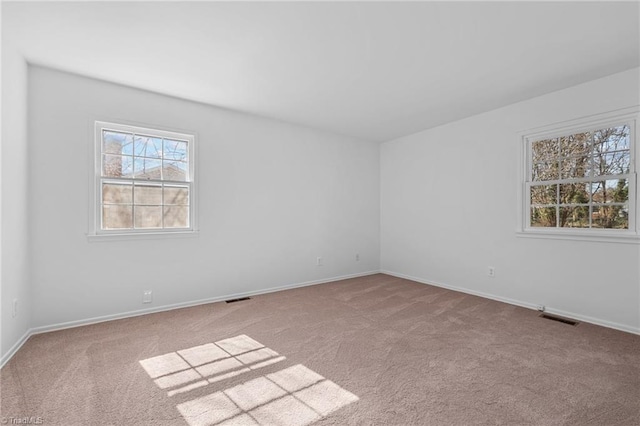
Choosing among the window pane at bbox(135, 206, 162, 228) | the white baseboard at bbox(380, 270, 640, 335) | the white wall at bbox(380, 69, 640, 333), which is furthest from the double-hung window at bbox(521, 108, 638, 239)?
the window pane at bbox(135, 206, 162, 228)

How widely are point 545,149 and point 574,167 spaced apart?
0.37 metres

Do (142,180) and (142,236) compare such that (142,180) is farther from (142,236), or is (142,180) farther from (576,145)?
(576,145)

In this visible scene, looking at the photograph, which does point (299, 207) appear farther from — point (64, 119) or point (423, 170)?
point (64, 119)

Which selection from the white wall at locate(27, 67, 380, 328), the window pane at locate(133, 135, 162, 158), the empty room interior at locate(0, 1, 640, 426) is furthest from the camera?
the window pane at locate(133, 135, 162, 158)

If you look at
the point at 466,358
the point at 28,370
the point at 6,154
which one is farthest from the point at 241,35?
the point at 466,358

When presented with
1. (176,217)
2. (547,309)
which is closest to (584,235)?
(547,309)

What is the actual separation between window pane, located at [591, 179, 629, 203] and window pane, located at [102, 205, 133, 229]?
5129mm

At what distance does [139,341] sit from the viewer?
106 inches

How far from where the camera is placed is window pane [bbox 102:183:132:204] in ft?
10.6

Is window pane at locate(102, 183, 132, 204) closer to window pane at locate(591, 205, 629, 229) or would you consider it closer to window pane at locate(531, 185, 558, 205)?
window pane at locate(531, 185, 558, 205)

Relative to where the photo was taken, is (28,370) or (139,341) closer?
(28,370)

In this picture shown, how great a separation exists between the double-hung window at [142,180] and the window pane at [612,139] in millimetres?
4600

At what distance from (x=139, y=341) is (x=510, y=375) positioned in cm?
302

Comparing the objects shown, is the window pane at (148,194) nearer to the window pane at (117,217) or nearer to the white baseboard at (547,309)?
the window pane at (117,217)
